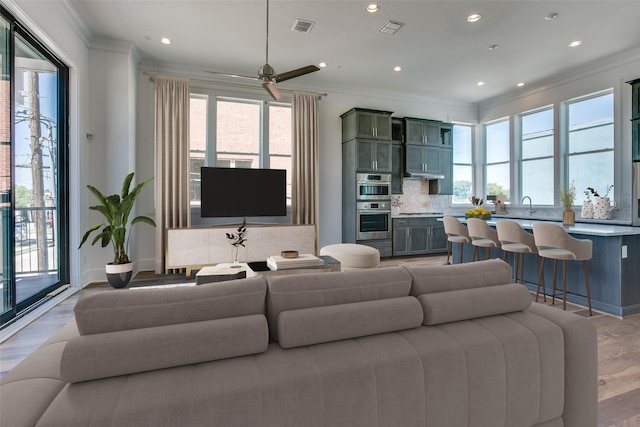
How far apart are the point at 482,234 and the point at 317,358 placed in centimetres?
356

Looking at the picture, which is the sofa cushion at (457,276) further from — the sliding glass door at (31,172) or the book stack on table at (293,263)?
the sliding glass door at (31,172)

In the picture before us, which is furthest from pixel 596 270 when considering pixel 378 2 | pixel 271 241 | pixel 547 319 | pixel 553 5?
pixel 271 241

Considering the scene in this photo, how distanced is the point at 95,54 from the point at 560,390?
5.81m

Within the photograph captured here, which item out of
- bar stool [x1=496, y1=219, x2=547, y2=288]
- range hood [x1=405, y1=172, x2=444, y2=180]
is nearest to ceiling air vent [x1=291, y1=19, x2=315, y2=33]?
bar stool [x1=496, y1=219, x2=547, y2=288]

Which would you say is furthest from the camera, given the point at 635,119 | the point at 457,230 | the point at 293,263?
the point at 457,230

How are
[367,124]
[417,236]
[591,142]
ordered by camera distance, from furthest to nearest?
[417,236]
[367,124]
[591,142]

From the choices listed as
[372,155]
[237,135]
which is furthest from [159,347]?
[372,155]

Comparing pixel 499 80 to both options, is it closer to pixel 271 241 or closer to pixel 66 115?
pixel 271 241

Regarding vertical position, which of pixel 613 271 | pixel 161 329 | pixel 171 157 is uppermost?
pixel 171 157

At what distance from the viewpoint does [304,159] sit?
5.66 metres

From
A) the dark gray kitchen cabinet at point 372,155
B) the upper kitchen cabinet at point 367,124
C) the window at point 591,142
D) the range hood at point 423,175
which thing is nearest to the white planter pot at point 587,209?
the window at point 591,142

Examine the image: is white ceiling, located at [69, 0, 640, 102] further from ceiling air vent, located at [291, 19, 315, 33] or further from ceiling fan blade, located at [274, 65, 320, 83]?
ceiling fan blade, located at [274, 65, 320, 83]

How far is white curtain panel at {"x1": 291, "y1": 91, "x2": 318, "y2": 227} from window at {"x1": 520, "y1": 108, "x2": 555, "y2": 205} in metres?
4.23

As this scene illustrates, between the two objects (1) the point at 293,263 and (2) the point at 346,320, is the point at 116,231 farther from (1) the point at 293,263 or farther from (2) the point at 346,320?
(2) the point at 346,320
